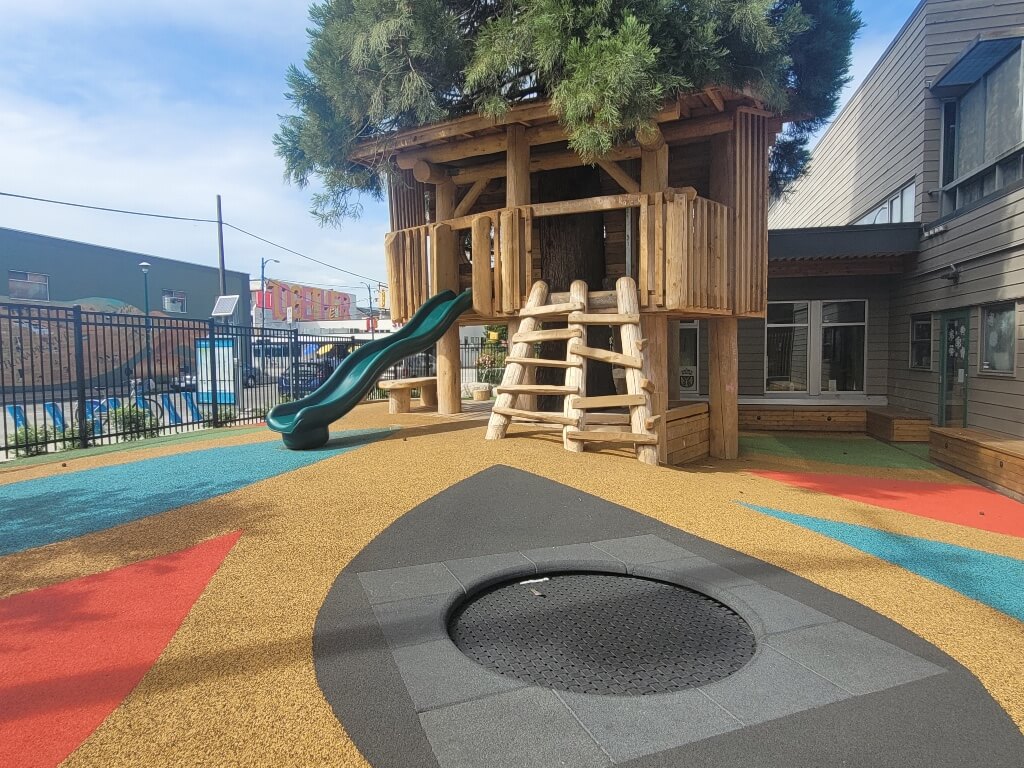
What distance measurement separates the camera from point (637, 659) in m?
2.94

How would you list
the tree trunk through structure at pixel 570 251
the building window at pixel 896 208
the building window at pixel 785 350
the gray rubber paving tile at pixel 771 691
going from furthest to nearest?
the building window at pixel 785 350, the building window at pixel 896 208, the tree trunk through structure at pixel 570 251, the gray rubber paving tile at pixel 771 691

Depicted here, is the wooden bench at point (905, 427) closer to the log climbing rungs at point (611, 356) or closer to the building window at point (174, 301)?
the log climbing rungs at point (611, 356)

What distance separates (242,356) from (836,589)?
45.3ft

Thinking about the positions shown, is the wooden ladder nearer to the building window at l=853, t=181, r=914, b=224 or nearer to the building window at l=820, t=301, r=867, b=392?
the building window at l=820, t=301, r=867, b=392

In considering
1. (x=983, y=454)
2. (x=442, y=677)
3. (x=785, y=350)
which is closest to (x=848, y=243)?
(x=785, y=350)

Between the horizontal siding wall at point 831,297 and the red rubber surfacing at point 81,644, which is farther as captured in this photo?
Answer: the horizontal siding wall at point 831,297

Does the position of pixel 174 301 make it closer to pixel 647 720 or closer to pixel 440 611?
pixel 440 611

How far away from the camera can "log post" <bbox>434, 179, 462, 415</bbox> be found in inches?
380

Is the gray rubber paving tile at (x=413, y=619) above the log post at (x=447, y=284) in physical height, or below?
below

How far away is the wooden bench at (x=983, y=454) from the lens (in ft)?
23.6

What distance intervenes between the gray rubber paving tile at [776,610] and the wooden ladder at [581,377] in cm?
→ 329

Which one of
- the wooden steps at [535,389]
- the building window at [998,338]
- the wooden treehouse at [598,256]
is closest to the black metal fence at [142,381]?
the wooden treehouse at [598,256]

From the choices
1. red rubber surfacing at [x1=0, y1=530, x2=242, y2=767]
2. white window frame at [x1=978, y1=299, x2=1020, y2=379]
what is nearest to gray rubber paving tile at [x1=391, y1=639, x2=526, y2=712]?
red rubber surfacing at [x1=0, y1=530, x2=242, y2=767]

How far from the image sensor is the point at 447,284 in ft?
32.3
